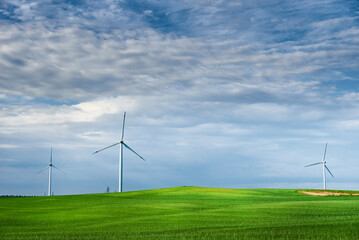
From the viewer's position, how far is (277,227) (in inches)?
1043

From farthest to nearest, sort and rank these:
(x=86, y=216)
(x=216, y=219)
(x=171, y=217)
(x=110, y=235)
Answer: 1. (x=86, y=216)
2. (x=171, y=217)
3. (x=216, y=219)
4. (x=110, y=235)

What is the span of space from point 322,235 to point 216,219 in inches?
444

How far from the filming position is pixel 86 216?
124 ft

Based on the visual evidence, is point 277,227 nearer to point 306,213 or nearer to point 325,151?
point 306,213

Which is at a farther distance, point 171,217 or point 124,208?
point 124,208

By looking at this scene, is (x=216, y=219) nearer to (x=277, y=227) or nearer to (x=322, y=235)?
(x=277, y=227)

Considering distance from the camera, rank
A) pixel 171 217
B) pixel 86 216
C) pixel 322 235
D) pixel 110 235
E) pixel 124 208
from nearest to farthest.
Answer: pixel 322 235 → pixel 110 235 → pixel 171 217 → pixel 86 216 → pixel 124 208

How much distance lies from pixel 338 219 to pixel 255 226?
738 centimetres

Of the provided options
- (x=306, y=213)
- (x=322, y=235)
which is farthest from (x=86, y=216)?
(x=322, y=235)

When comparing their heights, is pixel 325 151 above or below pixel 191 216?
above

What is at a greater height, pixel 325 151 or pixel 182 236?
pixel 325 151

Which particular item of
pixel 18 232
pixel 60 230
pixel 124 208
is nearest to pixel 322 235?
pixel 60 230

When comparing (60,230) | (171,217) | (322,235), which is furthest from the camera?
(171,217)

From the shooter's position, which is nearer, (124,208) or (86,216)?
(86,216)
